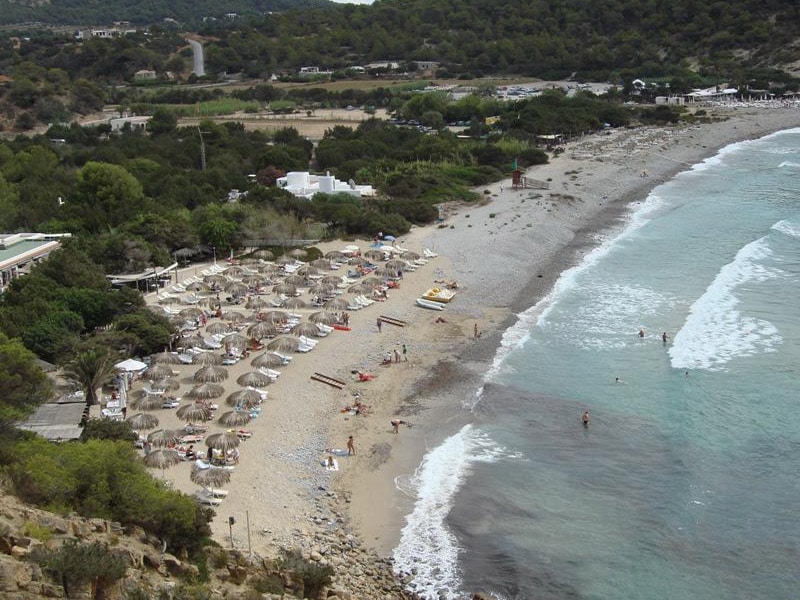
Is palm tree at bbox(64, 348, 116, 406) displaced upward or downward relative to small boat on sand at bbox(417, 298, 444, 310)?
upward

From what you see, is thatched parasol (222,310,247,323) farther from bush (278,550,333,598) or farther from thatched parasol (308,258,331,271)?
bush (278,550,333,598)

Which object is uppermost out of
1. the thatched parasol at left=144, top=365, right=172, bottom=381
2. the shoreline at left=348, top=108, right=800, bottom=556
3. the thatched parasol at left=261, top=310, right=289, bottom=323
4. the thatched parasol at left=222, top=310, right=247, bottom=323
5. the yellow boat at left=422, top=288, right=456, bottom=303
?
the thatched parasol at left=144, top=365, right=172, bottom=381

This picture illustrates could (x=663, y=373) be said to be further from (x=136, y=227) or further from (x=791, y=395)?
(x=136, y=227)

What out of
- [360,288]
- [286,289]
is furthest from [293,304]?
[360,288]

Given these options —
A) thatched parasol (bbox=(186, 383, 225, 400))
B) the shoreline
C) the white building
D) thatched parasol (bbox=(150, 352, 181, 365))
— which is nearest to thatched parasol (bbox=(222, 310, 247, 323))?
thatched parasol (bbox=(150, 352, 181, 365))

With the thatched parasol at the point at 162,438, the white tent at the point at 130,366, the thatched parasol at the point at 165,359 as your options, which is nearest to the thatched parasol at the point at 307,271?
the thatched parasol at the point at 165,359

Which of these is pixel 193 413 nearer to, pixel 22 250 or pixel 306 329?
pixel 306 329

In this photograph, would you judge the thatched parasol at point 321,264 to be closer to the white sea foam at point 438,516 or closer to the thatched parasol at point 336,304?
the thatched parasol at point 336,304

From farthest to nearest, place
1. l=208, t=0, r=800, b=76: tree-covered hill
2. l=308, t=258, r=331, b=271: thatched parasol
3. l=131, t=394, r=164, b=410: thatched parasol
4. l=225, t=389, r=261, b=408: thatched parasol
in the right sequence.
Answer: l=208, t=0, r=800, b=76: tree-covered hill
l=308, t=258, r=331, b=271: thatched parasol
l=225, t=389, r=261, b=408: thatched parasol
l=131, t=394, r=164, b=410: thatched parasol

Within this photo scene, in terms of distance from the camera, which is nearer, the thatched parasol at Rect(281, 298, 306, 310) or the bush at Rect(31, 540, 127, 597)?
the bush at Rect(31, 540, 127, 597)
